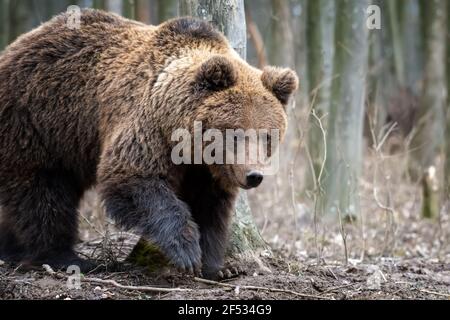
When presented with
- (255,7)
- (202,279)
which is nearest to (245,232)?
(202,279)

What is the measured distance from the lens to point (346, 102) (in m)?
11.7

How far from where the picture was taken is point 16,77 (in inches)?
271

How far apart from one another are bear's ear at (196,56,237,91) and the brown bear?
11 mm

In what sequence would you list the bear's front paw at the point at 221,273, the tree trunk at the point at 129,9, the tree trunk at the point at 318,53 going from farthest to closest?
the tree trunk at the point at 318,53 < the tree trunk at the point at 129,9 < the bear's front paw at the point at 221,273

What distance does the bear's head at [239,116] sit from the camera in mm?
5797

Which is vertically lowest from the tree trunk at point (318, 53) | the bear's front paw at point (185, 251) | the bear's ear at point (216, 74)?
the bear's front paw at point (185, 251)

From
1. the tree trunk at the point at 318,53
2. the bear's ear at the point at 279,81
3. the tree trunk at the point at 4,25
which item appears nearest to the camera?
the bear's ear at the point at 279,81

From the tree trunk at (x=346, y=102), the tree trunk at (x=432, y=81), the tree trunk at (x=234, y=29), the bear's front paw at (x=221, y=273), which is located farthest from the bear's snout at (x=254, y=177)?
the tree trunk at (x=432, y=81)

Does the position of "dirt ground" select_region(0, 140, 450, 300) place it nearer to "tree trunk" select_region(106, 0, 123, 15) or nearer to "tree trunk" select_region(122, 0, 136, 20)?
"tree trunk" select_region(122, 0, 136, 20)

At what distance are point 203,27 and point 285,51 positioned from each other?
12356 millimetres

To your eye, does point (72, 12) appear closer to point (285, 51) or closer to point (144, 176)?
point (144, 176)

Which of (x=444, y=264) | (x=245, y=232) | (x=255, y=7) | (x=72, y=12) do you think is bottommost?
(x=444, y=264)

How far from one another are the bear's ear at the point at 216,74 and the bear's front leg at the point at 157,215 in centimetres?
93

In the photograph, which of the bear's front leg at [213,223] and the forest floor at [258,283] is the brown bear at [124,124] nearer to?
the bear's front leg at [213,223]
